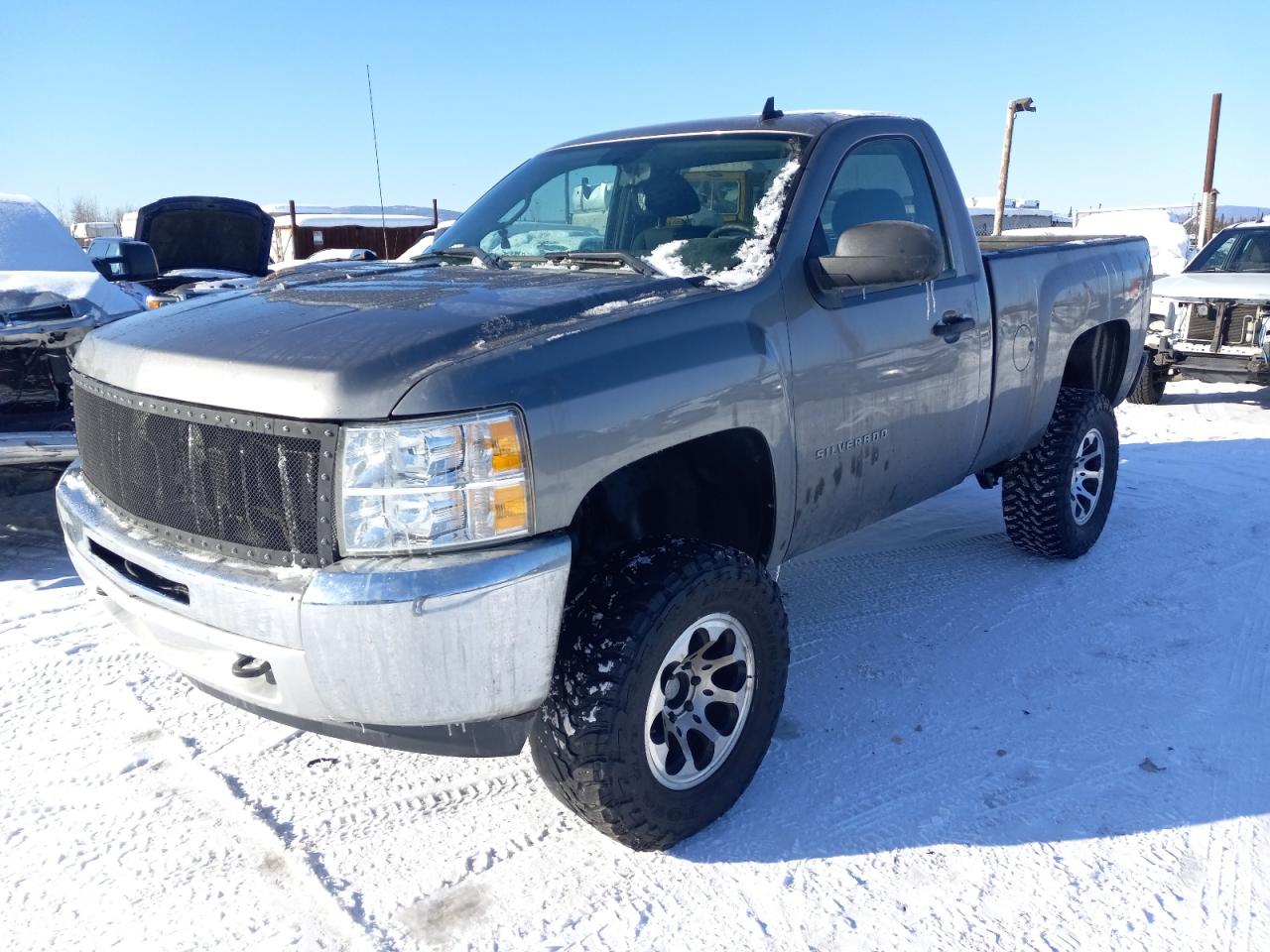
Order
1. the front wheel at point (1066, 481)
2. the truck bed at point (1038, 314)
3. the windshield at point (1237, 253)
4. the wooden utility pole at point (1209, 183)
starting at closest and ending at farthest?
the truck bed at point (1038, 314) → the front wheel at point (1066, 481) → the windshield at point (1237, 253) → the wooden utility pole at point (1209, 183)

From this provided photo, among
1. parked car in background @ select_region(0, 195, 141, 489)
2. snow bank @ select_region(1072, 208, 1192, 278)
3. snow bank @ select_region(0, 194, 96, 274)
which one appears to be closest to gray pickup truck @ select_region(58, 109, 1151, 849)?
parked car in background @ select_region(0, 195, 141, 489)

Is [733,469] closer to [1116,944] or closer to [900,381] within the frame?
[900,381]

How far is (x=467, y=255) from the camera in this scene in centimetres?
349

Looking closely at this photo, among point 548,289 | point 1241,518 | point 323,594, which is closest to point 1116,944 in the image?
point 323,594

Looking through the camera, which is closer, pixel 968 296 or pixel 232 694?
pixel 232 694

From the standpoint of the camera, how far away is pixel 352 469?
81.8 inches

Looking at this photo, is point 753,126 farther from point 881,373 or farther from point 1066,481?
point 1066,481

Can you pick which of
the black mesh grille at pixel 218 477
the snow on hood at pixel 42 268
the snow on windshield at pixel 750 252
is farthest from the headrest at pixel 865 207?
the snow on hood at pixel 42 268

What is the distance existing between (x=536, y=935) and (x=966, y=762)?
1440 mm

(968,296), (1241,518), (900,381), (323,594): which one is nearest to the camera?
(323,594)

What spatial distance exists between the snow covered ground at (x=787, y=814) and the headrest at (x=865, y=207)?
5.25 ft

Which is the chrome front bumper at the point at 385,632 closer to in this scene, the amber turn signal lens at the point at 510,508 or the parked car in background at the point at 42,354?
the amber turn signal lens at the point at 510,508

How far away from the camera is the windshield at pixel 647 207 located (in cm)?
307

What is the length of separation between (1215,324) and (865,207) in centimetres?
674
